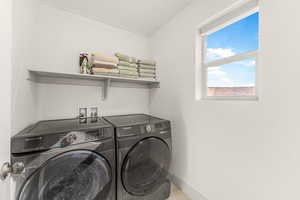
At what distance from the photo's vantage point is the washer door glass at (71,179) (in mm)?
862

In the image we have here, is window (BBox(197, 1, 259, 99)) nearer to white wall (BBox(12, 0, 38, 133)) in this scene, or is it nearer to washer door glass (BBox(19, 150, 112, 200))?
washer door glass (BBox(19, 150, 112, 200))

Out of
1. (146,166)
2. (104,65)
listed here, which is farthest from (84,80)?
(146,166)

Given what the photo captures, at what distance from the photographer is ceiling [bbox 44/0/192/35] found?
1.50 m

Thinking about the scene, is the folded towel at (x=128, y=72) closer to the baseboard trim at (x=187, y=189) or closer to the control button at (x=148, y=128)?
the control button at (x=148, y=128)

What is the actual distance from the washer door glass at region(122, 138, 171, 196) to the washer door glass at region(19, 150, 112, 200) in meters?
0.20

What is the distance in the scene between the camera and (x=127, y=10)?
163cm

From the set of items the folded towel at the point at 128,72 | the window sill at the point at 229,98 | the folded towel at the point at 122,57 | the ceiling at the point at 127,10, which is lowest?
the window sill at the point at 229,98

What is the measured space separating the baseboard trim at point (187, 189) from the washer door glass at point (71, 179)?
97 centimetres

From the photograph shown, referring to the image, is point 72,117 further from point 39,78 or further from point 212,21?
point 212,21

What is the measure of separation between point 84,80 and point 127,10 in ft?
3.68

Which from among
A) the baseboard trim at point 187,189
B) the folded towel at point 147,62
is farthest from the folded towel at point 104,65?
the baseboard trim at point 187,189

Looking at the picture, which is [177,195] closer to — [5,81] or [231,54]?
[231,54]

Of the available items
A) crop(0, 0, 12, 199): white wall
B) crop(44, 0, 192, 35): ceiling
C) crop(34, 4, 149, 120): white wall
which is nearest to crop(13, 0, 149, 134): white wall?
crop(34, 4, 149, 120): white wall

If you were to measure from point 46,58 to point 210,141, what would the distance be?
2174 mm
